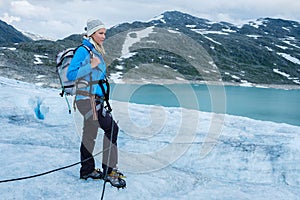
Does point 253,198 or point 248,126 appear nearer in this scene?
point 253,198

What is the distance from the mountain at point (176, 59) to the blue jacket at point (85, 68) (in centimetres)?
5884

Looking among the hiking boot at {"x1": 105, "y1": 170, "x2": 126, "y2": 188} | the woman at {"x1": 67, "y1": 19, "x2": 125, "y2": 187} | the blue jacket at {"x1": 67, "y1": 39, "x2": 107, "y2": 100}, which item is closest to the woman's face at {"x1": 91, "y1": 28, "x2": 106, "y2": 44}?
the woman at {"x1": 67, "y1": 19, "x2": 125, "y2": 187}

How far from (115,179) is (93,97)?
1.57 meters

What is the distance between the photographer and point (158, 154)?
7.95 metres

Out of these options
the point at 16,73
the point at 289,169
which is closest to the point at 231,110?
the point at 16,73

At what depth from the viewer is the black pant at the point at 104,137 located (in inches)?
207

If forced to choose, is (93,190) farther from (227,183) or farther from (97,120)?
(227,183)

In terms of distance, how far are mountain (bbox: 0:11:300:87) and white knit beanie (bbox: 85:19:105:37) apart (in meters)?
58.7

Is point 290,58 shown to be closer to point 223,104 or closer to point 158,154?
point 223,104

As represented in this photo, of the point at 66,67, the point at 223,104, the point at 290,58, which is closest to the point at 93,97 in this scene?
the point at 66,67

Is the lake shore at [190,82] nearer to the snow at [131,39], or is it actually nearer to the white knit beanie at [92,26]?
the snow at [131,39]

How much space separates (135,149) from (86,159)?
264 centimetres

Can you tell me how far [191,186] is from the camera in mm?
6066

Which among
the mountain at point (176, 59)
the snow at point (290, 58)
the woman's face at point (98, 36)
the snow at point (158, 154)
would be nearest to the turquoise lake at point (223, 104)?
the mountain at point (176, 59)
